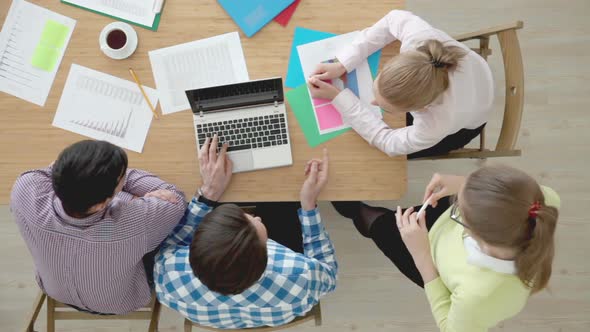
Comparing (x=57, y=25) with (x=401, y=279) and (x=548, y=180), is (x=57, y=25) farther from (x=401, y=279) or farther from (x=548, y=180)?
(x=548, y=180)

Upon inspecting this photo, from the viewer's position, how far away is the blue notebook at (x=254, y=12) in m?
1.40

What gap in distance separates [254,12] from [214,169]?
1.56 feet

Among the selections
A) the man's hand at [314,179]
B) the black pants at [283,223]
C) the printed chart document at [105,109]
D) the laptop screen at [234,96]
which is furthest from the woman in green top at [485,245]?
the printed chart document at [105,109]

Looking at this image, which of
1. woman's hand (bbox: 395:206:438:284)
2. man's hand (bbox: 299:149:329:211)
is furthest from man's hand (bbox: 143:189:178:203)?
woman's hand (bbox: 395:206:438:284)

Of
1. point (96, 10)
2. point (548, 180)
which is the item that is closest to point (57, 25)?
point (96, 10)

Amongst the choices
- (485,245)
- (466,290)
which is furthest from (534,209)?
(466,290)

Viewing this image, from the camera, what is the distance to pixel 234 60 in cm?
140

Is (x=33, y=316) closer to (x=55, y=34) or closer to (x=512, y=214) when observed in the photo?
(x=55, y=34)

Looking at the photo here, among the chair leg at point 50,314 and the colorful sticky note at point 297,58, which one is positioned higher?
the colorful sticky note at point 297,58

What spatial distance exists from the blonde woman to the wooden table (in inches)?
2.6

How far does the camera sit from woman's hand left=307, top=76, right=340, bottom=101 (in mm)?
1366

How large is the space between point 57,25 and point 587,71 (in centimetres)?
212

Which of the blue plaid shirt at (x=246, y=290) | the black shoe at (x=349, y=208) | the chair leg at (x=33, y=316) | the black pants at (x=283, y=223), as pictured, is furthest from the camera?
the black shoe at (x=349, y=208)

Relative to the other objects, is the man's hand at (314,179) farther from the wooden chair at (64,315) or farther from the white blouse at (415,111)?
the wooden chair at (64,315)
